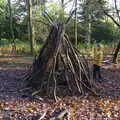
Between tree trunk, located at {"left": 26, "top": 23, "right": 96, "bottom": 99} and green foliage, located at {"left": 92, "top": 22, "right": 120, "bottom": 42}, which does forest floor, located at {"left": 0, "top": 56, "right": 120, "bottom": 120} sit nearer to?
tree trunk, located at {"left": 26, "top": 23, "right": 96, "bottom": 99}

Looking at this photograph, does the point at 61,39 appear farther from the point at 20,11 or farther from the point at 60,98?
the point at 20,11

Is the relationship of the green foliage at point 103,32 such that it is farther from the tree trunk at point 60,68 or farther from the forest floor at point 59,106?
the forest floor at point 59,106

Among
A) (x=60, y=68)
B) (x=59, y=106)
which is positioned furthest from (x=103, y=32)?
(x=59, y=106)

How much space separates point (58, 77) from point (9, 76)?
2927mm

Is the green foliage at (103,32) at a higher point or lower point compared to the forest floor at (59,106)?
higher

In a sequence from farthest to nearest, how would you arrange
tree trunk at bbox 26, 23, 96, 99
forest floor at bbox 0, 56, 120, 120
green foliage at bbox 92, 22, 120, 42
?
green foliage at bbox 92, 22, 120, 42 < tree trunk at bbox 26, 23, 96, 99 < forest floor at bbox 0, 56, 120, 120

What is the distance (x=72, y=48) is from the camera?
32.5 feet

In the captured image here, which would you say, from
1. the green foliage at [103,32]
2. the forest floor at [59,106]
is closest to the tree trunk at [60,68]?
the forest floor at [59,106]

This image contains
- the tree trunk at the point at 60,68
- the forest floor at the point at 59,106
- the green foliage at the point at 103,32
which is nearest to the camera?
the forest floor at the point at 59,106

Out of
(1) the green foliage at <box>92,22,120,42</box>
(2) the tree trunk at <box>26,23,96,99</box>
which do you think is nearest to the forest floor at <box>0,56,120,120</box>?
(2) the tree trunk at <box>26,23,96,99</box>

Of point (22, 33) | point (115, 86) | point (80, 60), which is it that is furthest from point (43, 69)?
point (22, 33)

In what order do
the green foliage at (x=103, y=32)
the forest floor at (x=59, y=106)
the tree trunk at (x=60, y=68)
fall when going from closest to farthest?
the forest floor at (x=59, y=106)
the tree trunk at (x=60, y=68)
the green foliage at (x=103, y=32)

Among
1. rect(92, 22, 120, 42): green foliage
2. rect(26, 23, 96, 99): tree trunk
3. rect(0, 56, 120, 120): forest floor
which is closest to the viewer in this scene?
rect(0, 56, 120, 120): forest floor

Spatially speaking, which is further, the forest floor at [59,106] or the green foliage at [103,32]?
the green foliage at [103,32]
